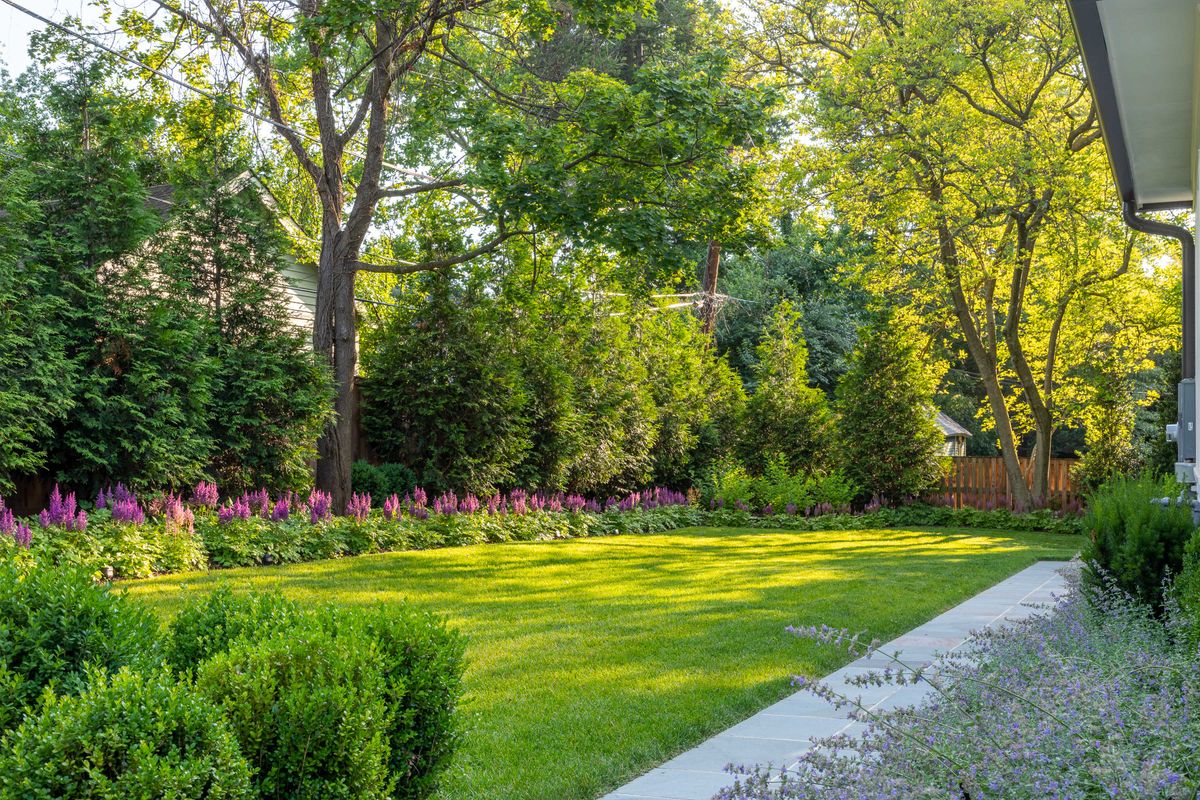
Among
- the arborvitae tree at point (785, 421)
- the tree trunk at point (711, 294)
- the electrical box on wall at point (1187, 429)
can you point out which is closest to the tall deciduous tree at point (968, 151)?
the arborvitae tree at point (785, 421)

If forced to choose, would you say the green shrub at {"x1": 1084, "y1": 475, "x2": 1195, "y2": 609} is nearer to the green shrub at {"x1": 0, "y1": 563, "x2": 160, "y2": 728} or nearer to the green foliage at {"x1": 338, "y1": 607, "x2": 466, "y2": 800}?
the green foliage at {"x1": 338, "y1": 607, "x2": 466, "y2": 800}

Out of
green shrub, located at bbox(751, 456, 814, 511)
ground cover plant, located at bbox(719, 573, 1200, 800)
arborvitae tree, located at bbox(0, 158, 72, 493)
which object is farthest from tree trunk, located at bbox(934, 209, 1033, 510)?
ground cover plant, located at bbox(719, 573, 1200, 800)

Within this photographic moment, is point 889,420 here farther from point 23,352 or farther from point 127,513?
point 23,352

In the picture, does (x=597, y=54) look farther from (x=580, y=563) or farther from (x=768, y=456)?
(x=580, y=563)

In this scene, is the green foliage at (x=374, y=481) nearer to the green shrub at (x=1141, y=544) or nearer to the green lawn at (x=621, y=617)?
the green lawn at (x=621, y=617)

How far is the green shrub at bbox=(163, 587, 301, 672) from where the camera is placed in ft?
11.9

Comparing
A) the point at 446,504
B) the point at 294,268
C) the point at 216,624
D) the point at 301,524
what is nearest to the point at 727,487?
the point at 446,504

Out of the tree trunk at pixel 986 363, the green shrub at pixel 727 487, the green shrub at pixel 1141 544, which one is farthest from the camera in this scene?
the green shrub at pixel 727 487

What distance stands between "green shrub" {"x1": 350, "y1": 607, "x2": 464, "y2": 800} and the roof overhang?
357cm

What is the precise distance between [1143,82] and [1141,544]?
2.98 metres

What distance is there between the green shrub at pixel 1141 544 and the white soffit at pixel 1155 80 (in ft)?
7.94

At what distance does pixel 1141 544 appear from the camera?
23.1 ft

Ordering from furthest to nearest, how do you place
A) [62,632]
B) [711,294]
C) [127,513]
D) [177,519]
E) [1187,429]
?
[711,294] → [177,519] → [127,513] → [1187,429] → [62,632]

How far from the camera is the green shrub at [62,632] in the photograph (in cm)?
345
